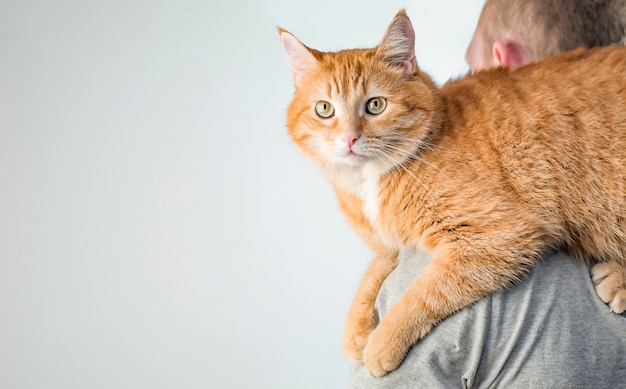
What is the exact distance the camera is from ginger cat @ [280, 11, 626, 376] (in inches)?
61.5

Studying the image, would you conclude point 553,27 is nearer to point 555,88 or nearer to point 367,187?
point 555,88

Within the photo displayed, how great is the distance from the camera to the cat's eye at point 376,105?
176cm

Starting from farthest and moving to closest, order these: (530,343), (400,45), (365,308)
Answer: (365,308) < (400,45) < (530,343)

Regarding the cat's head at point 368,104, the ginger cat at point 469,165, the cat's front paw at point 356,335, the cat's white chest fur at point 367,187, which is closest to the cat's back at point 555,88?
the ginger cat at point 469,165

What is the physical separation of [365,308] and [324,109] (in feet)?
1.93

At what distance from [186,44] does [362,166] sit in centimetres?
209

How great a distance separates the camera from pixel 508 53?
2197 millimetres

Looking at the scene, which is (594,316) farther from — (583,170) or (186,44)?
(186,44)

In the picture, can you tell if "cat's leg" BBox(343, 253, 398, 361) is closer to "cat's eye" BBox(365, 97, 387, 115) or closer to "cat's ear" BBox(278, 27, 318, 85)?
"cat's eye" BBox(365, 97, 387, 115)

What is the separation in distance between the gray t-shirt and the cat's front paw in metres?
0.23

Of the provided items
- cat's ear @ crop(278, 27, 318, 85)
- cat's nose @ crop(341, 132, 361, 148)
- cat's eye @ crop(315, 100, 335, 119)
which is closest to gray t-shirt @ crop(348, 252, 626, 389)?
cat's nose @ crop(341, 132, 361, 148)

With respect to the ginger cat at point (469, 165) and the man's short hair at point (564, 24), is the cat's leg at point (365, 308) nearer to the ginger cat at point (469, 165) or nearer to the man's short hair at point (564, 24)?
the ginger cat at point (469, 165)

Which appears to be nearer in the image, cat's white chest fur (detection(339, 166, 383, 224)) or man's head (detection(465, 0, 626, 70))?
cat's white chest fur (detection(339, 166, 383, 224))

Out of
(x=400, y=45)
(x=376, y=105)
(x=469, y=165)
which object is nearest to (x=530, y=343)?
(x=469, y=165)
